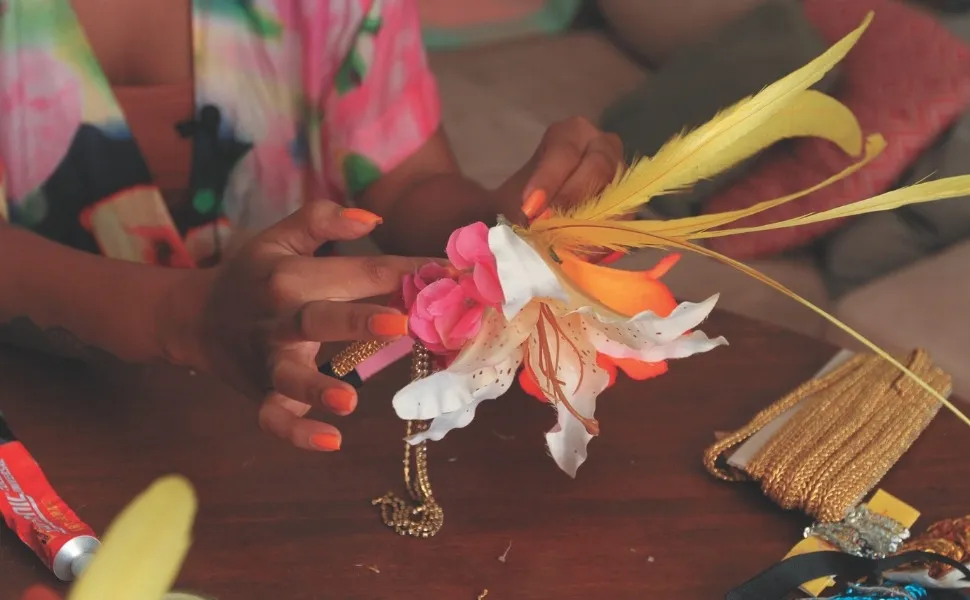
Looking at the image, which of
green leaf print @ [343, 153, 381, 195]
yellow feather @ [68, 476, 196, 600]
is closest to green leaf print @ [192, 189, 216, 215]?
green leaf print @ [343, 153, 381, 195]

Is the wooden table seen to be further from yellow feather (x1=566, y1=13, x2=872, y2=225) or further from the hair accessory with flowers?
yellow feather (x1=566, y1=13, x2=872, y2=225)

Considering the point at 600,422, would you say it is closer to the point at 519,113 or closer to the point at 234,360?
the point at 234,360

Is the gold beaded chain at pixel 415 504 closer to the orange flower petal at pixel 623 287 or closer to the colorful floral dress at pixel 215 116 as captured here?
the orange flower petal at pixel 623 287

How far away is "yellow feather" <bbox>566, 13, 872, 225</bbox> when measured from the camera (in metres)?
0.45

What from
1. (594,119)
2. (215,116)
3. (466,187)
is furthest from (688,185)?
(594,119)

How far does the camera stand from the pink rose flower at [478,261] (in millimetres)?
427

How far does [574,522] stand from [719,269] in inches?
28.3

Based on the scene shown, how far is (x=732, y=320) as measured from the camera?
29.4 inches

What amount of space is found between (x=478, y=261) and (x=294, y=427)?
0.13 metres

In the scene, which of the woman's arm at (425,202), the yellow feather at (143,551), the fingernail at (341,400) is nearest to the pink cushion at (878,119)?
the woman's arm at (425,202)

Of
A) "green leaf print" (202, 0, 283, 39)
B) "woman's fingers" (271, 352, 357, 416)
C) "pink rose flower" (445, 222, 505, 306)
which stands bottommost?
"woman's fingers" (271, 352, 357, 416)

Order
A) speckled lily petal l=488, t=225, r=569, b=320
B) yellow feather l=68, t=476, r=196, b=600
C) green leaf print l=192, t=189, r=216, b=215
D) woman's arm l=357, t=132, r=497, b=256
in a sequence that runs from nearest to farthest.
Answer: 1. yellow feather l=68, t=476, r=196, b=600
2. speckled lily petal l=488, t=225, r=569, b=320
3. woman's arm l=357, t=132, r=497, b=256
4. green leaf print l=192, t=189, r=216, b=215

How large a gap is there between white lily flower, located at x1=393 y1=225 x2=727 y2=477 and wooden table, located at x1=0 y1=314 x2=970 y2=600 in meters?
0.09

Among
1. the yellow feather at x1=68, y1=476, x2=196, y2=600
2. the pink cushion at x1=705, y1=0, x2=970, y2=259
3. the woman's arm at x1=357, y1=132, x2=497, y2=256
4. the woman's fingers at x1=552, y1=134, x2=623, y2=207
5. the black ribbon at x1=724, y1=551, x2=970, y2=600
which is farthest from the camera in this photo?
the pink cushion at x1=705, y1=0, x2=970, y2=259
